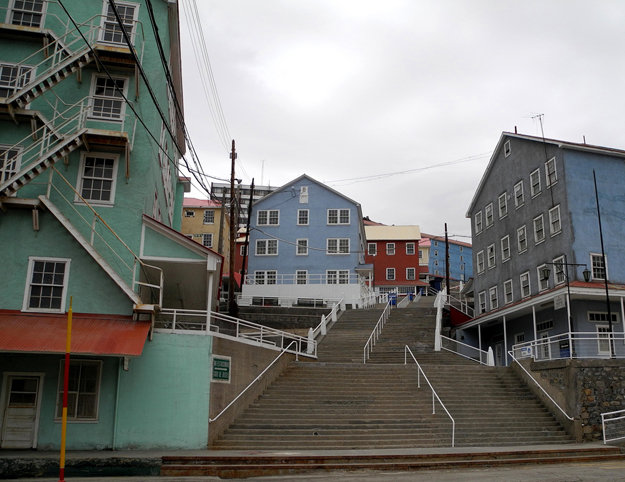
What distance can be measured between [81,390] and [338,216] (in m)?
31.6

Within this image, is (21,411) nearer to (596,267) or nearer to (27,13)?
(27,13)

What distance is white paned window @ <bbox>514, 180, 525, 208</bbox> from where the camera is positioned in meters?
32.4

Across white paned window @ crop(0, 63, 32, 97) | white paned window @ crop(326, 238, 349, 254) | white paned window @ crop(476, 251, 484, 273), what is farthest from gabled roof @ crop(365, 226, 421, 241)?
white paned window @ crop(0, 63, 32, 97)

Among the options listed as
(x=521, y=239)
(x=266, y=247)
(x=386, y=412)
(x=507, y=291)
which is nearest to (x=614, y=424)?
(x=386, y=412)

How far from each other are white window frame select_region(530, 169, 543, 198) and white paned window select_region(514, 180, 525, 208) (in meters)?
1.08

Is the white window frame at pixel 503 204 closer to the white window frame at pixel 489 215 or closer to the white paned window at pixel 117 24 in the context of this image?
the white window frame at pixel 489 215

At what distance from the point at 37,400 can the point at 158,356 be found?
332cm

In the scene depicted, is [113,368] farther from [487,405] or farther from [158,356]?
[487,405]

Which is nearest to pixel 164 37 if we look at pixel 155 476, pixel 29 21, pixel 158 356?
pixel 29 21

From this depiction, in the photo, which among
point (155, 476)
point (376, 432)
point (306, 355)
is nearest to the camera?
point (155, 476)

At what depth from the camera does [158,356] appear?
16844 millimetres

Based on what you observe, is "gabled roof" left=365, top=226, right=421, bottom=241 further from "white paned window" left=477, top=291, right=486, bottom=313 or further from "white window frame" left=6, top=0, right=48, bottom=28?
"white window frame" left=6, top=0, right=48, bottom=28

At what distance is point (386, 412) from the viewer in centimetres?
1872

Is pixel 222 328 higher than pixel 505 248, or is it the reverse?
pixel 505 248
